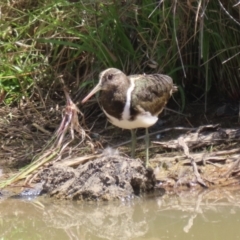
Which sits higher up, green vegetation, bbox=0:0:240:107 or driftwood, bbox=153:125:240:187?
green vegetation, bbox=0:0:240:107

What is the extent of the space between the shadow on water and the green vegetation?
1.17 m

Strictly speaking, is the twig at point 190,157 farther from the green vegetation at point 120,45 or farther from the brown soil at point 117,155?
the green vegetation at point 120,45

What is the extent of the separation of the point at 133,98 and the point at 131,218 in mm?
923

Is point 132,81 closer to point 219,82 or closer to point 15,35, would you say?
point 219,82

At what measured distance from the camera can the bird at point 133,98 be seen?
4980 millimetres

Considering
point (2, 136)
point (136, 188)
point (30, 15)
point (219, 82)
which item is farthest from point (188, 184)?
point (30, 15)

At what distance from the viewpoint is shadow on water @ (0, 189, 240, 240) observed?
4.14m

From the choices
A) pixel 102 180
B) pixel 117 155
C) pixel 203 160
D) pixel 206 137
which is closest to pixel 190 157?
pixel 203 160

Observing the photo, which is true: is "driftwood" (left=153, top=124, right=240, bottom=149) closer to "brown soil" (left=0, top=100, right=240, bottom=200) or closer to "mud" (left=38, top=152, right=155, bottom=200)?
"brown soil" (left=0, top=100, right=240, bottom=200)

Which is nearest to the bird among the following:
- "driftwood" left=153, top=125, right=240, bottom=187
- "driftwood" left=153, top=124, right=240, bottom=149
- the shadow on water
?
"driftwood" left=153, top=125, right=240, bottom=187

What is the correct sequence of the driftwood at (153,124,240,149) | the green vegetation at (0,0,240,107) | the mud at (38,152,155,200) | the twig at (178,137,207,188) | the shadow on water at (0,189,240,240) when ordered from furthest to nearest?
the green vegetation at (0,0,240,107) → the driftwood at (153,124,240,149) → the twig at (178,137,207,188) → the mud at (38,152,155,200) → the shadow on water at (0,189,240,240)

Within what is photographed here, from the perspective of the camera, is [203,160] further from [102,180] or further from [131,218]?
[131,218]

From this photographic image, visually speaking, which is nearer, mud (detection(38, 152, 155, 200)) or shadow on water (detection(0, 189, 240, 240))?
shadow on water (detection(0, 189, 240, 240))

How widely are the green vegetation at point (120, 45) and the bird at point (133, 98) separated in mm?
327
